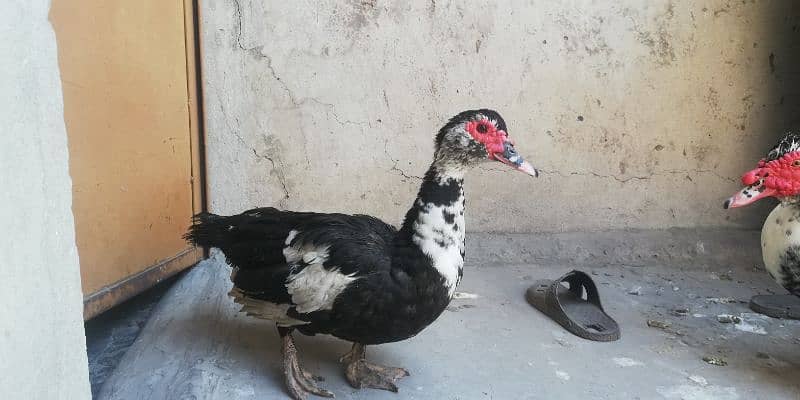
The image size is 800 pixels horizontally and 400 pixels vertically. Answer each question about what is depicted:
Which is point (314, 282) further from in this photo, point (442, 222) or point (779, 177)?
point (779, 177)

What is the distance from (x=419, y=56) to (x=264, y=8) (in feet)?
2.93

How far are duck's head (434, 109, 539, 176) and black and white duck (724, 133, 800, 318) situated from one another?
1.02 metres

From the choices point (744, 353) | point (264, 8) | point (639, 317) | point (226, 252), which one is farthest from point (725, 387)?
point (264, 8)

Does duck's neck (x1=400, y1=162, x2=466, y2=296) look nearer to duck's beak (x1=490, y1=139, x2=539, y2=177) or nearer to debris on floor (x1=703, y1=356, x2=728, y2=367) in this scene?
duck's beak (x1=490, y1=139, x2=539, y2=177)

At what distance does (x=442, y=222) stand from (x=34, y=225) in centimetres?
129

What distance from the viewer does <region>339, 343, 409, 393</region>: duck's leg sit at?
90.4 inches

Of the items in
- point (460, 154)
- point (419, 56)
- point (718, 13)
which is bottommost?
point (460, 154)

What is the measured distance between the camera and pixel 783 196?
8.13ft

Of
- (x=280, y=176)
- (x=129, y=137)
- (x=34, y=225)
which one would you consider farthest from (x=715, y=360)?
(x=129, y=137)

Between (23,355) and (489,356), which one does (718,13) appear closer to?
(489,356)

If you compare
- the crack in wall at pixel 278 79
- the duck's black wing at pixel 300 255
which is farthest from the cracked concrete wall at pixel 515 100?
the duck's black wing at pixel 300 255

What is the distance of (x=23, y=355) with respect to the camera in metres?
1.11

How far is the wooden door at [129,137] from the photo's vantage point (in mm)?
2479

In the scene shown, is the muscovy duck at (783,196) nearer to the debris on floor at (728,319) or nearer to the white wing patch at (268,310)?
the debris on floor at (728,319)
